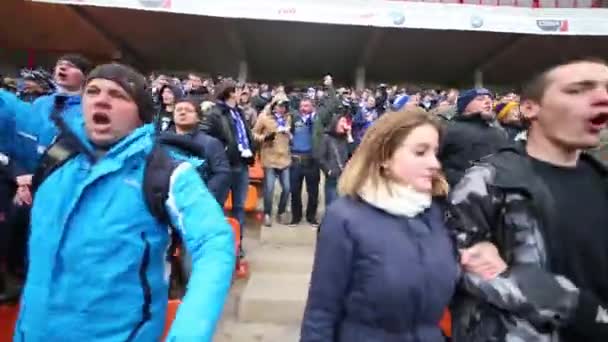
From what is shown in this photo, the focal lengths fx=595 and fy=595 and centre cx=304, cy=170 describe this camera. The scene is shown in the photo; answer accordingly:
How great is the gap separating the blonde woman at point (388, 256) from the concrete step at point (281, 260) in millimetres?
3035

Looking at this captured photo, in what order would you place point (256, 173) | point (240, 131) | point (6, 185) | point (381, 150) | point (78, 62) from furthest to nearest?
point (256, 173) < point (240, 131) < point (78, 62) < point (6, 185) < point (381, 150)

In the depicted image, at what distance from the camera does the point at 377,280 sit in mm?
1756

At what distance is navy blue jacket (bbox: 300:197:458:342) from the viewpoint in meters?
1.75

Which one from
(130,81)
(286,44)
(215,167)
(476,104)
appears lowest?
(215,167)

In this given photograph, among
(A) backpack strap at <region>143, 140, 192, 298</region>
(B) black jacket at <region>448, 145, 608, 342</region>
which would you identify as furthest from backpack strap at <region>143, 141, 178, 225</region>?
(B) black jacket at <region>448, 145, 608, 342</region>

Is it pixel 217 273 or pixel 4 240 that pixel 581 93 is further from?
pixel 4 240

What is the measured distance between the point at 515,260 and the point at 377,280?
423mm

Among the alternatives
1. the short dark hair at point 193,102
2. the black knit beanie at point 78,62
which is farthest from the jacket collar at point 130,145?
the short dark hair at point 193,102

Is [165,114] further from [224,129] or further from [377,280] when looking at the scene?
[377,280]

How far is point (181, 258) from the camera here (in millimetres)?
2324

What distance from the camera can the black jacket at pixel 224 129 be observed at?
4.86 metres

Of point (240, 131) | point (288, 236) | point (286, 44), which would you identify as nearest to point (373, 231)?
point (240, 131)

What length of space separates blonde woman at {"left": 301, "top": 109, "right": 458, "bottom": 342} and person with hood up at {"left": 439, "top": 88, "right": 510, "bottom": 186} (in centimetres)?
164

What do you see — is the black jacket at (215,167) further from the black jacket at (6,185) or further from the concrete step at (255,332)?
the black jacket at (6,185)
